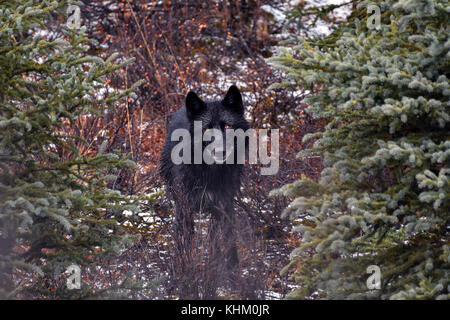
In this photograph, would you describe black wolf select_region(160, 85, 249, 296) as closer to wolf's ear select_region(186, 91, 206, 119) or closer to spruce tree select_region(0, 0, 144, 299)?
wolf's ear select_region(186, 91, 206, 119)

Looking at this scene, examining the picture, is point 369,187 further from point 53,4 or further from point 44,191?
point 53,4

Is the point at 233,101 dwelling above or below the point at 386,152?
above

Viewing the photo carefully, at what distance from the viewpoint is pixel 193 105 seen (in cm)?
555

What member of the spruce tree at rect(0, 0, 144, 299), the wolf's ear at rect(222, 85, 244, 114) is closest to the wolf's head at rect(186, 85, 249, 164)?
the wolf's ear at rect(222, 85, 244, 114)

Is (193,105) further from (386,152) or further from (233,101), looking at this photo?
(386,152)

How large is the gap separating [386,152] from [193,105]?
275 cm

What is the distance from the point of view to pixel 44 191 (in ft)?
11.7

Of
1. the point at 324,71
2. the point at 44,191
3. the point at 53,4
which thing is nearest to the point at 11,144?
the point at 44,191

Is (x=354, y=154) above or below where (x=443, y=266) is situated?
above

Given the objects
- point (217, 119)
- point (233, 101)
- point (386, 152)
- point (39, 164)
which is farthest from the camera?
point (233, 101)

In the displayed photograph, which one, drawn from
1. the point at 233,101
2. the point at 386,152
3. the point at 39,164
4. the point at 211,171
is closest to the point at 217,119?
the point at 233,101

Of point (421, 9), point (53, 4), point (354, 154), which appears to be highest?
point (53, 4)

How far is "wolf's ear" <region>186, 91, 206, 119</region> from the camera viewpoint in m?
5.48

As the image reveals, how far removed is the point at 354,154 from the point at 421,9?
1072mm
